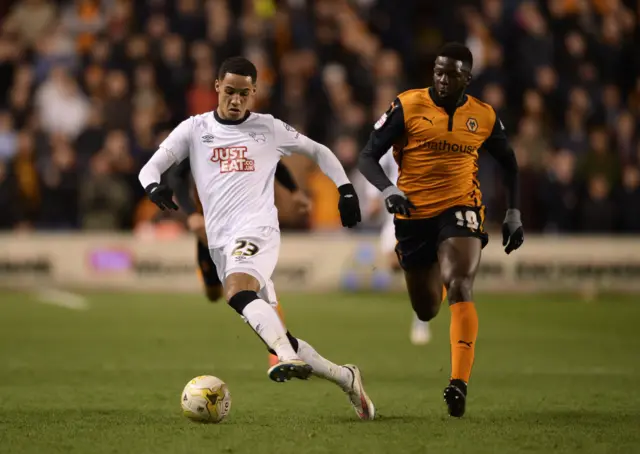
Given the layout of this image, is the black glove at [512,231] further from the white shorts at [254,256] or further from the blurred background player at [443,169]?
the white shorts at [254,256]

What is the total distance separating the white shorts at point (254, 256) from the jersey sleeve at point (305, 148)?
543 millimetres

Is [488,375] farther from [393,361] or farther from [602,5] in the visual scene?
[602,5]

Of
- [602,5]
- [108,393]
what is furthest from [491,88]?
[108,393]

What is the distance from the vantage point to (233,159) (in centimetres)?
766

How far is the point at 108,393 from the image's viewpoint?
8.80 m

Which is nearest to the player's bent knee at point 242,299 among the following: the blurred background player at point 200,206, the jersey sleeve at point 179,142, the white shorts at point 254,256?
the white shorts at point 254,256

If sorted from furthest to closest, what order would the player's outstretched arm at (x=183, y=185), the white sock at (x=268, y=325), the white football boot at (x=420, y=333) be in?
the white football boot at (x=420, y=333)
the player's outstretched arm at (x=183, y=185)
the white sock at (x=268, y=325)

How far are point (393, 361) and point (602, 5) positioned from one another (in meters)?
12.2

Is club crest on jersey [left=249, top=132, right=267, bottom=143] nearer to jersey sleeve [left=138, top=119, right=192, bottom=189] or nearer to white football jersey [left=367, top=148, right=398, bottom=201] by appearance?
jersey sleeve [left=138, top=119, right=192, bottom=189]

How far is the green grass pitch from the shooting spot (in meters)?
6.62

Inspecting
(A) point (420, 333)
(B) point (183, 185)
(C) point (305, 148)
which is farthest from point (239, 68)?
(A) point (420, 333)

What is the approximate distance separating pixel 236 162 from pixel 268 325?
1160mm

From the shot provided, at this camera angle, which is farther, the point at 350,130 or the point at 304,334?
the point at 350,130

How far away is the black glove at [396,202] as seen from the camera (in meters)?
7.88
